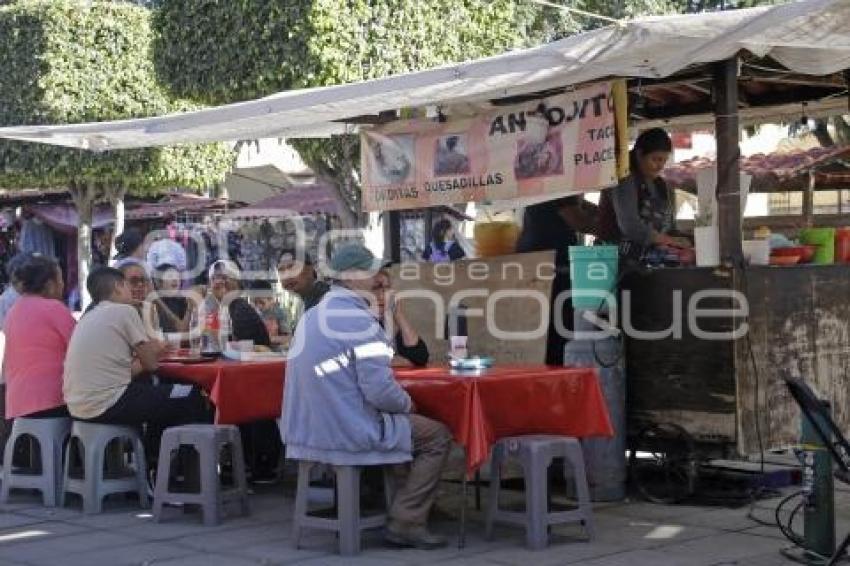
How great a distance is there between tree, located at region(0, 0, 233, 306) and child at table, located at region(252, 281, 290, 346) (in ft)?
29.1

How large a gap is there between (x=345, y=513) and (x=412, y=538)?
37 centimetres

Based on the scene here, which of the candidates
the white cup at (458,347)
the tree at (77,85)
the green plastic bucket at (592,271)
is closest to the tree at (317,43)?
the tree at (77,85)

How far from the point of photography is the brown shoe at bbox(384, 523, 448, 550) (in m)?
5.95

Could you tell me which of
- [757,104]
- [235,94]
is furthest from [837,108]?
[235,94]

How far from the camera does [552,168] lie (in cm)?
720

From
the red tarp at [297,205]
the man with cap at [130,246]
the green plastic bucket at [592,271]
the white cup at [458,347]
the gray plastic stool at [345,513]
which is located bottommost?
the gray plastic stool at [345,513]

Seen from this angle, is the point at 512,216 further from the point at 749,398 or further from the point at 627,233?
the point at 749,398

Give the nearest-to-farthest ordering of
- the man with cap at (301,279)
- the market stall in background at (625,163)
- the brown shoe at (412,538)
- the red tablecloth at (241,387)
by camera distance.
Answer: the brown shoe at (412,538) → the market stall in background at (625,163) → the red tablecloth at (241,387) → the man with cap at (301,279)

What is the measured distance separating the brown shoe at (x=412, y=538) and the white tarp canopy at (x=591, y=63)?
2453 mm

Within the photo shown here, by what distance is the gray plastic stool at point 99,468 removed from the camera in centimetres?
713

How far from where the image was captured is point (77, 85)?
19281 millimetres

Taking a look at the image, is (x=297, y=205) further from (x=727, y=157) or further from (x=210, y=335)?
(x=727, y=157)

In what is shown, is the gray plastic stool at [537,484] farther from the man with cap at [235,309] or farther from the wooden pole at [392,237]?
the wooden pole at [392,237]

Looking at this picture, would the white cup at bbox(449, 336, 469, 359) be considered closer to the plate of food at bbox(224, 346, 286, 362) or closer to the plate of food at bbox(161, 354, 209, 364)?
the plate of food at bbox(224, 346, 286, 362)
